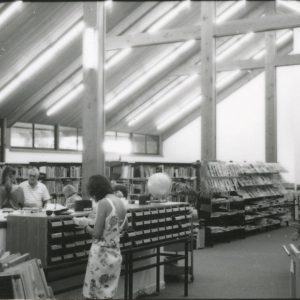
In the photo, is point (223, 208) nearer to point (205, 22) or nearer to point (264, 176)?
point (264, 176)

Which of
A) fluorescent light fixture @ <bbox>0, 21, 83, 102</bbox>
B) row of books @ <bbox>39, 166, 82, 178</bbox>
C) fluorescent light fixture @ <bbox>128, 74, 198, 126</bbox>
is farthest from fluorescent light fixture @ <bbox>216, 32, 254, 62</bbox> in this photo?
fluorescent light fixture @ <bbox>0, 21, 83, 102</bbox>

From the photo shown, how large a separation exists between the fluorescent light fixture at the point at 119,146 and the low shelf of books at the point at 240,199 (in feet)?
18.1

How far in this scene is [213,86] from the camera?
34.6ft

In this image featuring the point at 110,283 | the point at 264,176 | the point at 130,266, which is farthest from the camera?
the point at 264,176

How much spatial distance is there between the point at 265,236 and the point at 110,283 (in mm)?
7788

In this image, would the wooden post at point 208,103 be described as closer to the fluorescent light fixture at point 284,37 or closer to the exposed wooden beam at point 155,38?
the exposed wooden beam at point 155,38

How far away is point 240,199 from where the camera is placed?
11.4 meters

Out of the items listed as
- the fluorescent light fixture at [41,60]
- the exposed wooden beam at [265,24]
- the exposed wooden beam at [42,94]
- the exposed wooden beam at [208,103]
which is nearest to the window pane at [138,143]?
the exposed wooden beam at [42,94]

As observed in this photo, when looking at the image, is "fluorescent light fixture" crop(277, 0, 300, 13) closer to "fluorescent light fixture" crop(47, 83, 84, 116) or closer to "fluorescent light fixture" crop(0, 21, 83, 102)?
"fluorescent light fixture" crop(47, 83, 84, 116)

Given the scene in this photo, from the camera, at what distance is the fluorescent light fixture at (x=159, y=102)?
55.1 feet

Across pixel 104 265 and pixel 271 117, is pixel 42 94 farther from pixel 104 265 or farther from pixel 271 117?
pixel 104 265

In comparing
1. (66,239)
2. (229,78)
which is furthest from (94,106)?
(229,78)

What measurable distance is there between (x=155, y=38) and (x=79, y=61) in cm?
192

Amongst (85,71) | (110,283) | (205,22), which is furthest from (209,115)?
(110,283)
